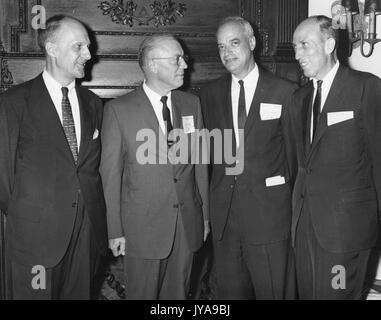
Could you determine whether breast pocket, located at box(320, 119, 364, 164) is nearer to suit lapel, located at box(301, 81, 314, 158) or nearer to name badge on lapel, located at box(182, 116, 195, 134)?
suit lapel, located at box(301, 81, 314, 158)

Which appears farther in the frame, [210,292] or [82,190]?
[210,292]

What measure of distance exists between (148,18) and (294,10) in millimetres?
1071

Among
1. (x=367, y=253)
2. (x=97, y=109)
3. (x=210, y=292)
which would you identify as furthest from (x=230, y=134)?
(x=210, y=292)

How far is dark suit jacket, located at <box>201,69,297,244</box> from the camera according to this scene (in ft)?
9.02

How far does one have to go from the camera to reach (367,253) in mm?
2568

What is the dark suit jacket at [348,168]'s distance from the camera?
248 centimetres

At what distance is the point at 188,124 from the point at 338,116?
0.85 meters

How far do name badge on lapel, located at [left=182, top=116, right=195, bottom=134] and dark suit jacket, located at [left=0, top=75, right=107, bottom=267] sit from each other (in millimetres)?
645

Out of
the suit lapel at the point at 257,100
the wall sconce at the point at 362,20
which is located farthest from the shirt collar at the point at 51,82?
the wall sconce at the point at 362,20

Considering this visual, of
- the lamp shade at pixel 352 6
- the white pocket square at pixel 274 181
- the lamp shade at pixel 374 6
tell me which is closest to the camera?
the white pocket square at pixel 274 181

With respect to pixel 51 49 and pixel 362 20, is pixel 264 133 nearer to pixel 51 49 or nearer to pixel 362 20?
pixel 51 49

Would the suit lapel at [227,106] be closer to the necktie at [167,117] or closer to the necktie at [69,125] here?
the necktie at [167,117]

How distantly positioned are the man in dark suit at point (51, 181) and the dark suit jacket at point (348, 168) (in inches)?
47.9

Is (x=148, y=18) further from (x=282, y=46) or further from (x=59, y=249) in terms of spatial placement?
(x=59, y=249)
